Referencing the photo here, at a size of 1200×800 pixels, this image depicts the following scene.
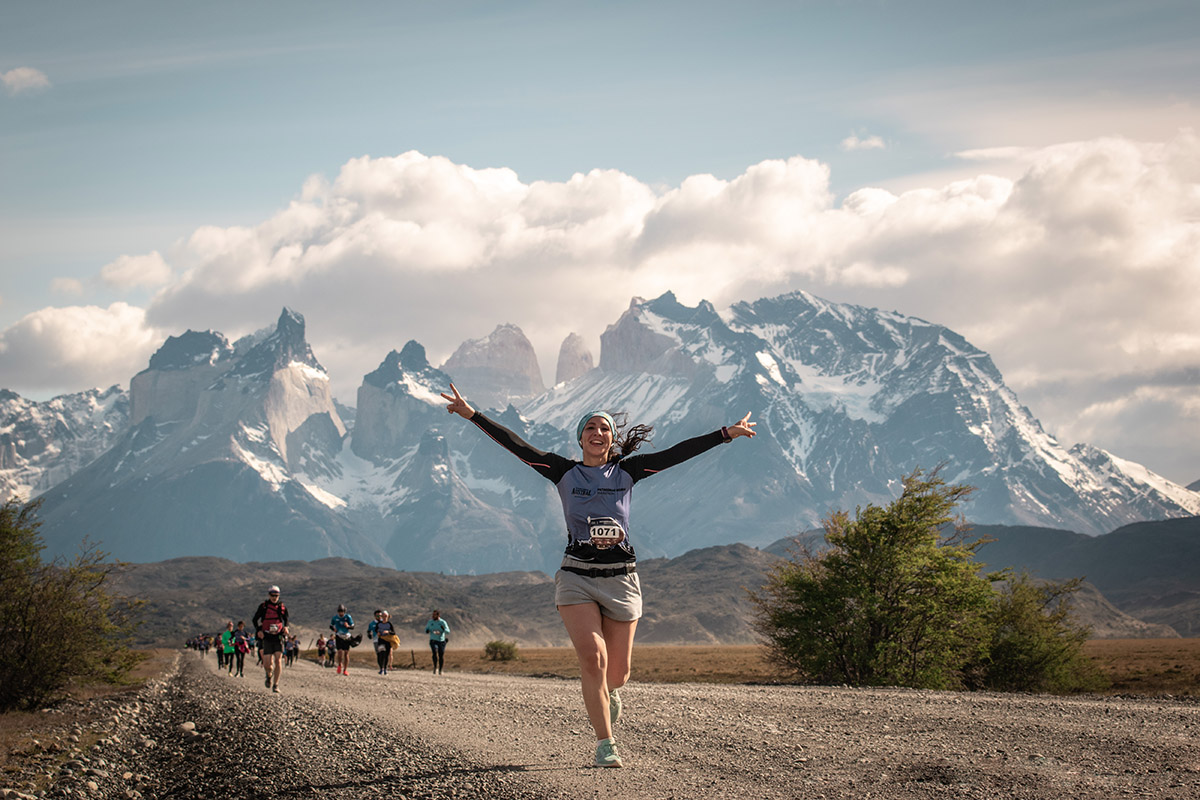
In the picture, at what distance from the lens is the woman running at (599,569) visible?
10.1 metres

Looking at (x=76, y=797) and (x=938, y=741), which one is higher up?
(x=938, y=741)

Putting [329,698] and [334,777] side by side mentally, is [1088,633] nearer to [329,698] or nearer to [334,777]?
[329,698]

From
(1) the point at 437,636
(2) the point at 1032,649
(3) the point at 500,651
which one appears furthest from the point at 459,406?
(3) the point at 500,651

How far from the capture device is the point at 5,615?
27.6 metres

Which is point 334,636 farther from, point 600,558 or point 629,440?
point 600,558

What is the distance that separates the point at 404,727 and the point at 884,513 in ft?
56.3

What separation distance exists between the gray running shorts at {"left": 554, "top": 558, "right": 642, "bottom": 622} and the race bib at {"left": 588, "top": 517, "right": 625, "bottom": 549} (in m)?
0.21

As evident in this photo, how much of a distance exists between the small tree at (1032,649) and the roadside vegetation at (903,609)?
4 centimetres

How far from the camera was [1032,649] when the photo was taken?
31672 mm

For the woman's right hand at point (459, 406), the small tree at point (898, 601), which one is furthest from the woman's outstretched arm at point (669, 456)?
the small tree at point (898, 601)

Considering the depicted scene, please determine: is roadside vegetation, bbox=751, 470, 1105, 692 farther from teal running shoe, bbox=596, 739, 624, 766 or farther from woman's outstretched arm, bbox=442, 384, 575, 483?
woman's outstretched arm, bbox=442, 384, 575, 483

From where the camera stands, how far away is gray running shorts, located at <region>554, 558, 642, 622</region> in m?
10.1

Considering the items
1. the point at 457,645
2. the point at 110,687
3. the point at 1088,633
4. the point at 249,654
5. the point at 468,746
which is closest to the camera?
the point at 468,746

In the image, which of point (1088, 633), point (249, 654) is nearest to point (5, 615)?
point (1088, 633)
